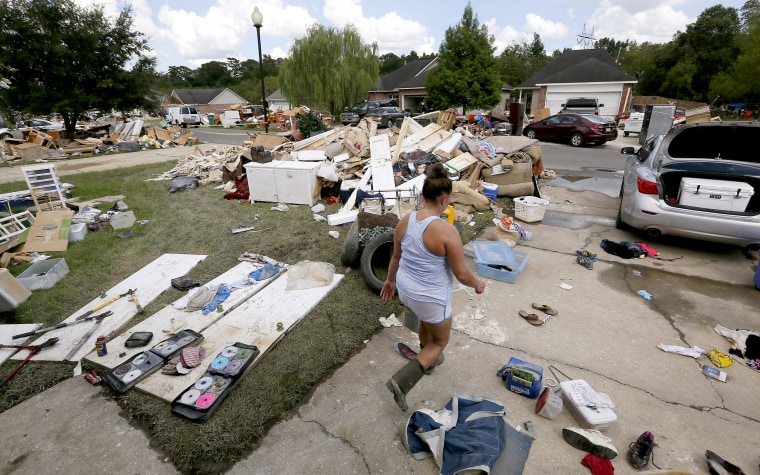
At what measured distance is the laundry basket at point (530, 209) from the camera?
604cm

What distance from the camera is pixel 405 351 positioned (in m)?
3.05

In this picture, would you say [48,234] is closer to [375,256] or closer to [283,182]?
[283,182]

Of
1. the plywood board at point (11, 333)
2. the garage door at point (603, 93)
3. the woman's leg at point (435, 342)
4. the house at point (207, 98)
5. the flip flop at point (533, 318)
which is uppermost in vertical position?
the house at point (207, 98)

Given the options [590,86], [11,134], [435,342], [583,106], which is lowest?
[435,342]

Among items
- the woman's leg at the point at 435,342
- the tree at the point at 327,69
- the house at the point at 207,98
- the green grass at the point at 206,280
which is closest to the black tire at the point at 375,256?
the green grass at the point at 206,280

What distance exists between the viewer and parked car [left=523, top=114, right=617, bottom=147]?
14211 millimetres

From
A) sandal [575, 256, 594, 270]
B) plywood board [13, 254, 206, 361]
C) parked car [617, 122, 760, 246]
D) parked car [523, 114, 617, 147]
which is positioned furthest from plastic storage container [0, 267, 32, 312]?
parked car [523, 114, 617, 147]

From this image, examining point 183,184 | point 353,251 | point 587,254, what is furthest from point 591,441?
point 183,184

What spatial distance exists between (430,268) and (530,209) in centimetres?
455

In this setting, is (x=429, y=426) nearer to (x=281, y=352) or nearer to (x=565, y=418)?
(x=565, y=418)

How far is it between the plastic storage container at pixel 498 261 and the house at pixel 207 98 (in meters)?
63.0

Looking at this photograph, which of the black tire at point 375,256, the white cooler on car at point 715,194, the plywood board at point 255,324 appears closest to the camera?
the plywood board at point 255,324

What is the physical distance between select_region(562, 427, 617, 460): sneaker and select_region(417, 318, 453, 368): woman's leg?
93 cm

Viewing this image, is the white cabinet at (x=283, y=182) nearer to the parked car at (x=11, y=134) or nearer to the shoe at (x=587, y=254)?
the shoe at (x=587, y=254)
